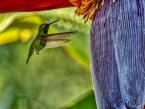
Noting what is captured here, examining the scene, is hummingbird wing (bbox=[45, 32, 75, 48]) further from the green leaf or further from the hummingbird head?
the green leaf

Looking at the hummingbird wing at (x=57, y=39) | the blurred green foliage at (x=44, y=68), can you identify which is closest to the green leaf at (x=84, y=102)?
the blurred green foliage at (x=44, y=68)

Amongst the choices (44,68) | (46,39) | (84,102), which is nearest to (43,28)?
(46,39)

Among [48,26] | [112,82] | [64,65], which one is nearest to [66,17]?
[48,26]

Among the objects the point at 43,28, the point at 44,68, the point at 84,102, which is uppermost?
the point at 43,28

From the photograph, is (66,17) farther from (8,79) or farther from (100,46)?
(8,79)

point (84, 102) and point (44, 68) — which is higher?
point (44, 68)

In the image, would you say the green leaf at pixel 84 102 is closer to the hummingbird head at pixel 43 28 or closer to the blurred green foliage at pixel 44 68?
the blurred green foliage at pixel 44 68

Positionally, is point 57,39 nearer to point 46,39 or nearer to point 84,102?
point 46,39
